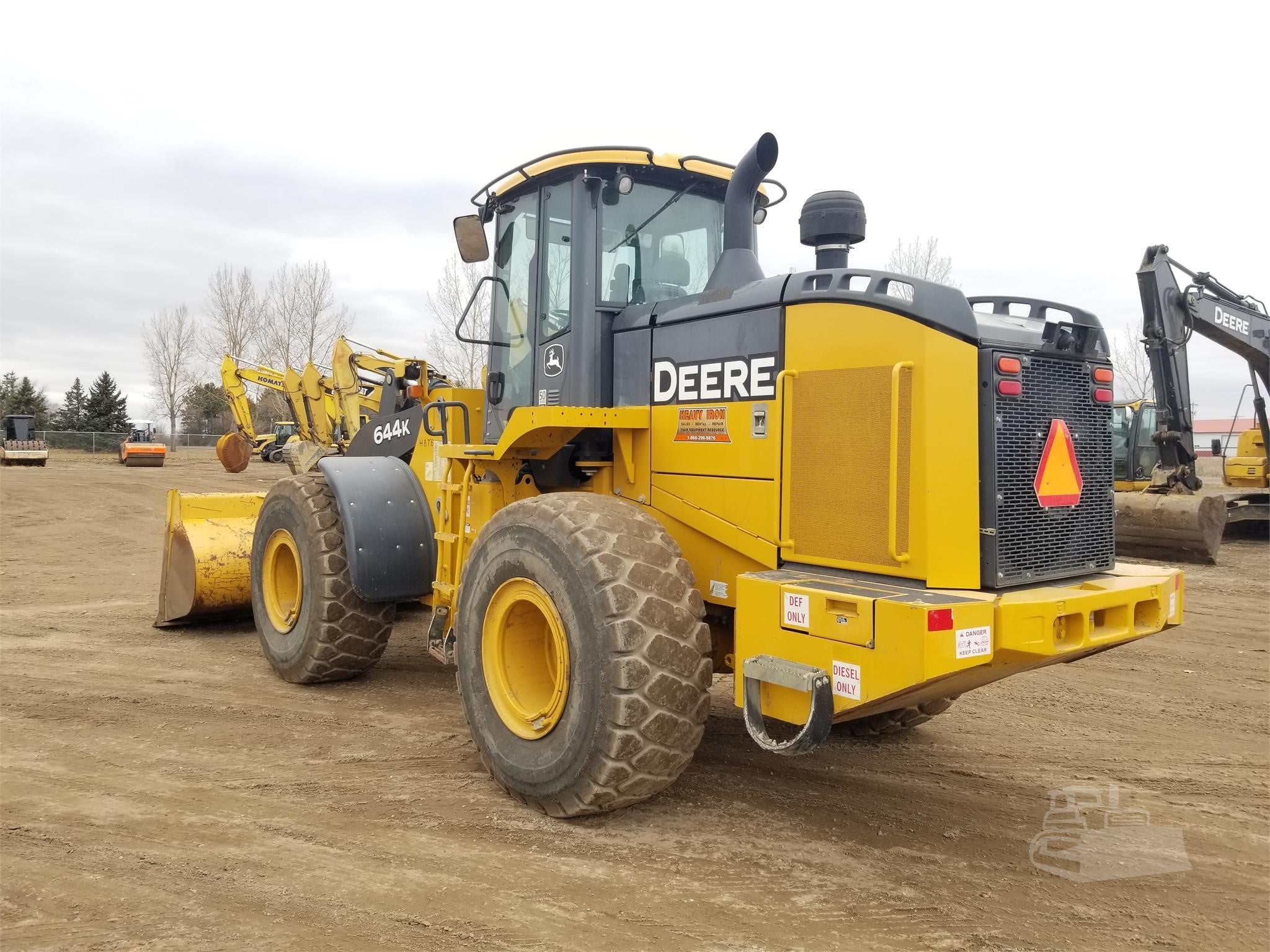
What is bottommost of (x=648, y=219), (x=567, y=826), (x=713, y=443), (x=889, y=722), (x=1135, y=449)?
(x=567, y=826)

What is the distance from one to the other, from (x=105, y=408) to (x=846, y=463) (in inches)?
2472

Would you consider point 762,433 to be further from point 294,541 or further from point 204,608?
point 204,608

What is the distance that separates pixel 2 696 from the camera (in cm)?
587

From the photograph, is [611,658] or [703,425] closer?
[611,658]

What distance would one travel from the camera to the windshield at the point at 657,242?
192 inches

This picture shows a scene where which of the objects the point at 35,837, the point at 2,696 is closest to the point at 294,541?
the point at 2,696

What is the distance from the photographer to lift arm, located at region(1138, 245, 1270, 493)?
1306 cm

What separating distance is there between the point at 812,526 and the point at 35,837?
337 centimetres

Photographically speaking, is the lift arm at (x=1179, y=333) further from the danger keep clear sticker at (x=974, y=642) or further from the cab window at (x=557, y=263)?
the danger keep clear sticker at (x=974, y=642)

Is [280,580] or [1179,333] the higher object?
[1179,333]

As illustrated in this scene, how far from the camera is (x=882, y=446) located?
140 inches

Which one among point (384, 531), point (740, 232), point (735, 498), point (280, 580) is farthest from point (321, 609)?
point (740, 232)

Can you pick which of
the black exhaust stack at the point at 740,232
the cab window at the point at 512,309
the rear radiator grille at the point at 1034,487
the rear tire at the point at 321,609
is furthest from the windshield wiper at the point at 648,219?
the rear tire at the point at 321,609

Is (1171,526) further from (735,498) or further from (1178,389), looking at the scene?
(735,498)
